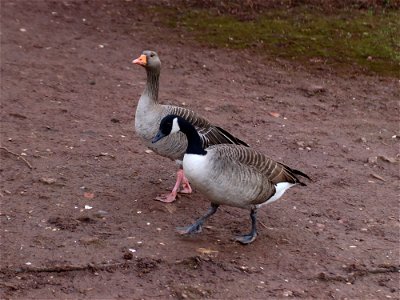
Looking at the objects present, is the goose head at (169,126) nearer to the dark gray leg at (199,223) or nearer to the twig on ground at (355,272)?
the dark gray leg at (199,223)

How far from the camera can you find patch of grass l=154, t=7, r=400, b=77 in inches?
416

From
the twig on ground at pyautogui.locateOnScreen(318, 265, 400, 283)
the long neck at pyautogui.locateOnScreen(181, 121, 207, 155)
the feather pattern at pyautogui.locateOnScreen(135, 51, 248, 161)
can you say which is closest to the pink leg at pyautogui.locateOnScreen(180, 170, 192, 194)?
the feather pattern at pyautogui.locateOnScreen(135, 51, 248, 161)

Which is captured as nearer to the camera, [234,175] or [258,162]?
[234,175]

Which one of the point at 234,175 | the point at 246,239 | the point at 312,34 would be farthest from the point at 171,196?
the point at 312,34

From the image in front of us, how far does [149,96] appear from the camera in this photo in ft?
19.7

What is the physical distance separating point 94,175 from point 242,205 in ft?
5.68

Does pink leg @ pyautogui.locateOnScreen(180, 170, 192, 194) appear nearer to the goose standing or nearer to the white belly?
the goose standing

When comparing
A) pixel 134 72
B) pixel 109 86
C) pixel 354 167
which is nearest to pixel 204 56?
pixel 134 72

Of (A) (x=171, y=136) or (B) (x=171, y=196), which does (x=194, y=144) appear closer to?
(A) (x=171, y=136)

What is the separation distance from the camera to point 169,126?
206 inches

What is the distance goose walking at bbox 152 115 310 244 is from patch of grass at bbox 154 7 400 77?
5309 mm

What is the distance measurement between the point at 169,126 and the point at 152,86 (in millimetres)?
960

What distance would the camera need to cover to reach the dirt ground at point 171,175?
4.90 metres

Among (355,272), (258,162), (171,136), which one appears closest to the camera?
(355,272)
